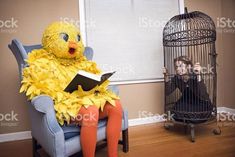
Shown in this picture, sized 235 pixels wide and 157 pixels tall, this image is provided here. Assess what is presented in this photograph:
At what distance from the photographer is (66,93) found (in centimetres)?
142

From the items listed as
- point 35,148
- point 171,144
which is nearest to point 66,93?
point 35,148

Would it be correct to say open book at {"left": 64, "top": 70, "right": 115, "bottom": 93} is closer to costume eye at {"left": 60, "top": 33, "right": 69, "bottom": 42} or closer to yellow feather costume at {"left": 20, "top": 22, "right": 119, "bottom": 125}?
yellow feather costume at {"left": 20, "top": 22, "right": 119, "bottom": 125}

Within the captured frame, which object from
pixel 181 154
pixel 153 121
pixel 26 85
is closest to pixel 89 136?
pixel 26 85

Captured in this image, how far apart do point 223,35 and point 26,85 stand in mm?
2422

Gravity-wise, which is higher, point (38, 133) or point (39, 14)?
point (39, 14)

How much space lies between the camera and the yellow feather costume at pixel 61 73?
1.36 metres

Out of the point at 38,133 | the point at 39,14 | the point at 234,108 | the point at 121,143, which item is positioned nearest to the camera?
the point at 38,133

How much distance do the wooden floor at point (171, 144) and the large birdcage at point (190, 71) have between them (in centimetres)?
11

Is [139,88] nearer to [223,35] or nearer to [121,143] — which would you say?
[121,143]

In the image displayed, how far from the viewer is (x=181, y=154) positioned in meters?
1.59

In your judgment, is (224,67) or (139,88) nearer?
(139,88)

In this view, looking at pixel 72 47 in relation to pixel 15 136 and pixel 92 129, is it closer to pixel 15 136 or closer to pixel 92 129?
pixel 92 129

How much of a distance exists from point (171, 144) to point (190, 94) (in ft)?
1.55

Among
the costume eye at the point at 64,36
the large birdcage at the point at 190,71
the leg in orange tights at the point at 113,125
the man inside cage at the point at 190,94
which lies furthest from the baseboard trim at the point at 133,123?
the costume eye at the point at 64,36
